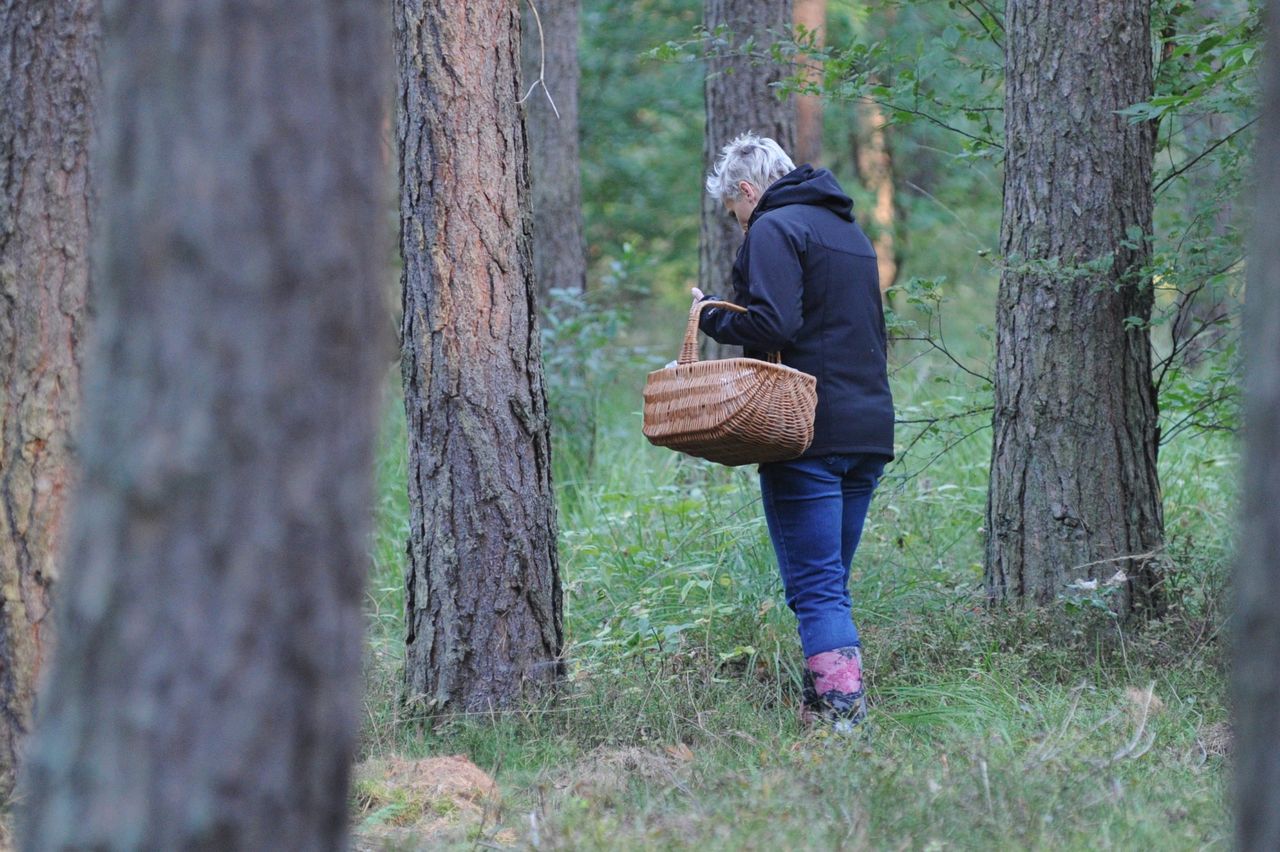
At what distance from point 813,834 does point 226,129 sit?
83.0 inches

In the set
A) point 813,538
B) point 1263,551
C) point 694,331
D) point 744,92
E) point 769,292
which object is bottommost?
point 813,538

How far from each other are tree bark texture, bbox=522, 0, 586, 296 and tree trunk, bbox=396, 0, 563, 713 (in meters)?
5.42

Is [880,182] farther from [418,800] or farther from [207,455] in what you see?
[207,455]

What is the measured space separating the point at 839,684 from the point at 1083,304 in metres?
1.90

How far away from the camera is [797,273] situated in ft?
Answer: 13.9

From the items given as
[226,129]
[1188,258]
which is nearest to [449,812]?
[226,129]

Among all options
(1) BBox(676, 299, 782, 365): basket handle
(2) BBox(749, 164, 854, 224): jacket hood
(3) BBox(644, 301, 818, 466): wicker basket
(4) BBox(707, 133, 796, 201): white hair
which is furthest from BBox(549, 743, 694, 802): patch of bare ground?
(4) BBox(707, 133, 796, 201): white hair

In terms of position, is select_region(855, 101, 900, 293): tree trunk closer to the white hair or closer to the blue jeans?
the white hair

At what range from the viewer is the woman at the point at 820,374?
4.25 metres

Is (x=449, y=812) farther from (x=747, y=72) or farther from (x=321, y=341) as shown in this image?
(x=747, y=72)

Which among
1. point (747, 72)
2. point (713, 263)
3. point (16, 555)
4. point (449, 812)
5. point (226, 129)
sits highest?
point (747, 72)

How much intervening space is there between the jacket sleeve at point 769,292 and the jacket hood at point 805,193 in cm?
18

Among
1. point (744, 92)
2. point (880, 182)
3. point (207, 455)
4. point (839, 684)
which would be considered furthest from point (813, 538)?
point (880, 182)

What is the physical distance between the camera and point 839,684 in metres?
4.32
